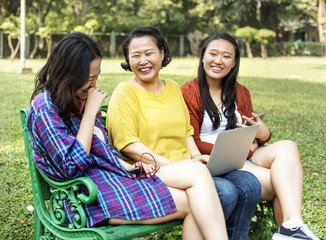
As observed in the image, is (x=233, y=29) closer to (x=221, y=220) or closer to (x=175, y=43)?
(x=175, y=43)

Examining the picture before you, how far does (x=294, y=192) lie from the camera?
2.77m

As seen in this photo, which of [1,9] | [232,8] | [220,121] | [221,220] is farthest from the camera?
[232,8]

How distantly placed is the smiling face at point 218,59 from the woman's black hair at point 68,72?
4.05 feet

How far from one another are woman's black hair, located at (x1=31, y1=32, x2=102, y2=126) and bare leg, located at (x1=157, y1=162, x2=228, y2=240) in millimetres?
630

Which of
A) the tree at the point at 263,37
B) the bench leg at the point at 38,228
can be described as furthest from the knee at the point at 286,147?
the tree at the point at 263,37

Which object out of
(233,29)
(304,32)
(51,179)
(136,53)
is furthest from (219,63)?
(304,32)

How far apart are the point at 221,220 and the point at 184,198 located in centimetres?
22

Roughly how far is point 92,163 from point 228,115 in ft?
4.13

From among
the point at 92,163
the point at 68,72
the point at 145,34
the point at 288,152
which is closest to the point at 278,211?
the point at 288,152

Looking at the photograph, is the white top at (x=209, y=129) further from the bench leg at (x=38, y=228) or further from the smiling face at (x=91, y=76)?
the bench leg at (x=38, y=228)

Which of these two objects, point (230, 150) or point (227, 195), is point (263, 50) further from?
point (227, 195)

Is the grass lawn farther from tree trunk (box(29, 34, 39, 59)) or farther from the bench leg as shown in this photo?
tree trunk (box(29, 34, 39, 59))

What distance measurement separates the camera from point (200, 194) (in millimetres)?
2436

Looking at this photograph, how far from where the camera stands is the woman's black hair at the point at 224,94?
11.2ft
